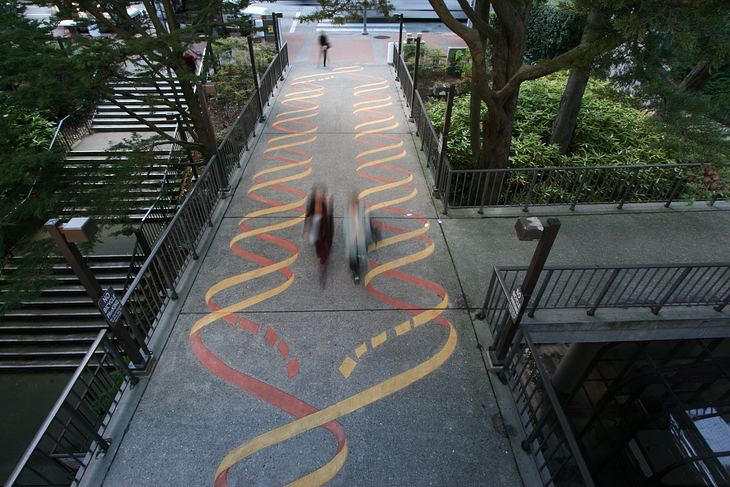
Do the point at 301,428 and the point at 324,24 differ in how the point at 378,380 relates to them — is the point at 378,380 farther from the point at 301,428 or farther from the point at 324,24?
the point at 324,24

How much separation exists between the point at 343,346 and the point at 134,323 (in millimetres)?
2731

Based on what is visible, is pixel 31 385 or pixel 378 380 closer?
pixel 378 380

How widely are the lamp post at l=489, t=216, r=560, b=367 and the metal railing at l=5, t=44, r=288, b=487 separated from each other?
4.71 m

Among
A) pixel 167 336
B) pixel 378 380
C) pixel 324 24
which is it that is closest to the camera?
pixel 378 380

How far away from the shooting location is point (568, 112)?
1106 cm

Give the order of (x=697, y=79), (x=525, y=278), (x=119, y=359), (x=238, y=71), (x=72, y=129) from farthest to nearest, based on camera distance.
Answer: (x=238, y=71) → (x=72, y=129) → (x=697, y=79) → (x=119, y=359) → (x=525, y=278)

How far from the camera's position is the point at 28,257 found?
32.2 ft

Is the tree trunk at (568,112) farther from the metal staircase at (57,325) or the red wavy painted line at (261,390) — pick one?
the metal staircase at (57,325)

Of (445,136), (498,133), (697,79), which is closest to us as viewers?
(445,136)

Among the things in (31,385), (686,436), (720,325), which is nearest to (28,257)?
(31,385)

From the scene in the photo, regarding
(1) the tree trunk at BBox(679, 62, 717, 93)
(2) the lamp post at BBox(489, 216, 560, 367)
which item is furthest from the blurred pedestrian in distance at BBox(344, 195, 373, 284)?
(1) the tree trunk at BBox(679, 62, 717, 93)

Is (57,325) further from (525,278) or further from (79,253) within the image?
(525,278)

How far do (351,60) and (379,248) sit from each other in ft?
49.2

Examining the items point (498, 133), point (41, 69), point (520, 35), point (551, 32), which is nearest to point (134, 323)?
point (41, 69)
